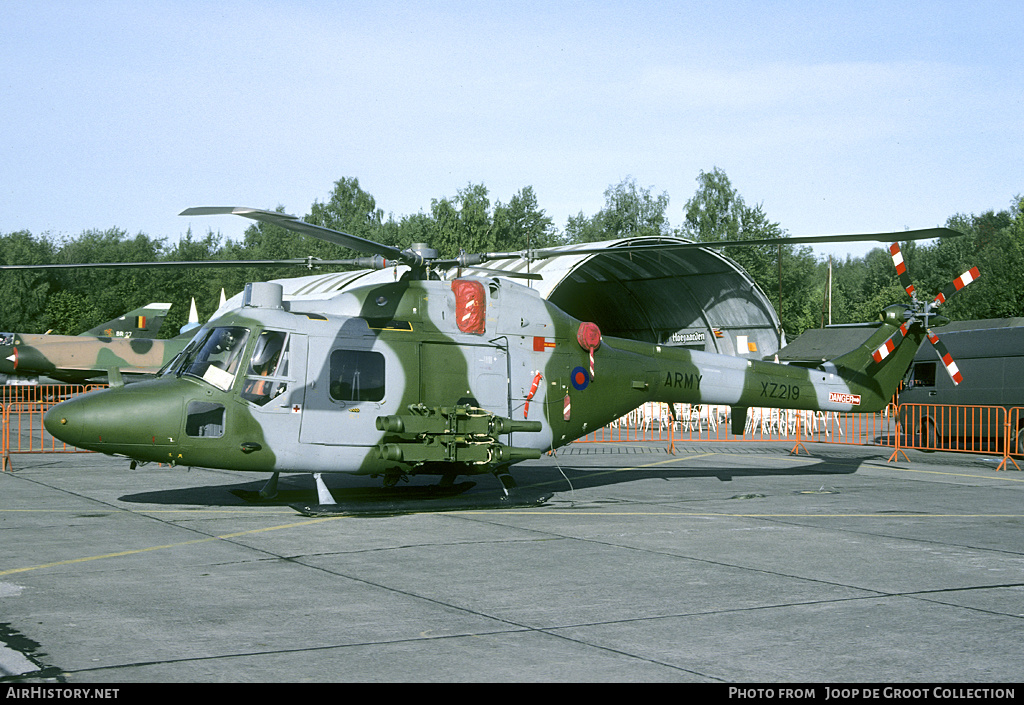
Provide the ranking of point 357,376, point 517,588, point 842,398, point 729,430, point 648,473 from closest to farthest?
point 517,588 → point 357,376 → point 842,398 → point 648,473 → point 729,430

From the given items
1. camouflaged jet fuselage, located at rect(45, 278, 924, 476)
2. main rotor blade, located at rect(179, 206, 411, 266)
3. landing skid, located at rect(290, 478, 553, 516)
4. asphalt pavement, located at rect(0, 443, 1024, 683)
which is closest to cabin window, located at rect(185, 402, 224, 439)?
camouflaged jet fuselage, located at rect(45, 278, 924, 476)

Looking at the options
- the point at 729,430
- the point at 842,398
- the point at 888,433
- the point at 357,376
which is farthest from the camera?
the point at 729,430

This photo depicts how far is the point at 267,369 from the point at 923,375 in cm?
1904

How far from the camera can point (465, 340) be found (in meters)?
12.9

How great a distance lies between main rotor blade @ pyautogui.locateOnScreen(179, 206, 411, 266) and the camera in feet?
31.0

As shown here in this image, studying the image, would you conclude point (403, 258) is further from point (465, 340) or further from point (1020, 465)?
point (1020, 465)

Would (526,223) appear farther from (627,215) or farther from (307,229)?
(307,229)

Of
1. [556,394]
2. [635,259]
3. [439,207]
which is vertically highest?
[439,207]

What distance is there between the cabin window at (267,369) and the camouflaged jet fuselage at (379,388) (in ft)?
0.05

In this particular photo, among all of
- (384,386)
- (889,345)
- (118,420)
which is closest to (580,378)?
(384,386)

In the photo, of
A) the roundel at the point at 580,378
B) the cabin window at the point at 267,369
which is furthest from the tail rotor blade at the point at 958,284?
the cabin window at the point at 267,369

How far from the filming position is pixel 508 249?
68688mm

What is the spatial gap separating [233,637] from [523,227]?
73.7 metres

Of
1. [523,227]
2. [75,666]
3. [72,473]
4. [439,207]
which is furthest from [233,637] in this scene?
[523,227]
